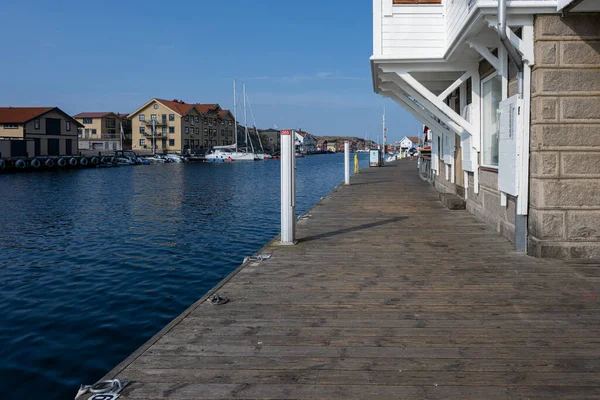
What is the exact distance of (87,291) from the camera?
9.36 meters

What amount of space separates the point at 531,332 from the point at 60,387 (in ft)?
15.0

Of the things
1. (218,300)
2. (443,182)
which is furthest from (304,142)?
(218,300)

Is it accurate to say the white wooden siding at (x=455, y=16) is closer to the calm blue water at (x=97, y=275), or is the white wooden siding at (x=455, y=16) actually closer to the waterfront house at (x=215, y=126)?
the calm blue water at (x=97, y=275)

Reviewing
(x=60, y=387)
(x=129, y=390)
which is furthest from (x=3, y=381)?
(x=129, y=390)

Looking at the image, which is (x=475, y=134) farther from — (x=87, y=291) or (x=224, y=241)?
(x=87, y=291)

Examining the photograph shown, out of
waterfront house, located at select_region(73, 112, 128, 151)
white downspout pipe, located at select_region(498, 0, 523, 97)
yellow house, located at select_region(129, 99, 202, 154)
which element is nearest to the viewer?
white downspout pipe, located at select_region(498, 0, 523, 97)

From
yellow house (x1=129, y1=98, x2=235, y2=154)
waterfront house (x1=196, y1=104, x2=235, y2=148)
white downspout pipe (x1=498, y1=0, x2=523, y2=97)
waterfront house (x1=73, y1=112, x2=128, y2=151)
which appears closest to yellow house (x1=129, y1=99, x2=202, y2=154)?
yellow house (x1=129, y1=98, x2=235, y2=154)

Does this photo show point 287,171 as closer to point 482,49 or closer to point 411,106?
point 482,49

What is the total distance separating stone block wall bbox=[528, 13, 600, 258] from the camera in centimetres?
682

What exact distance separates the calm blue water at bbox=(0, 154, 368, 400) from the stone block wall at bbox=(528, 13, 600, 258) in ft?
18.5

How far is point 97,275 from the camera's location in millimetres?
10555

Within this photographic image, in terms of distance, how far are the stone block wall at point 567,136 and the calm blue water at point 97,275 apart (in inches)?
222

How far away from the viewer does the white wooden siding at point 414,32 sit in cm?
1063

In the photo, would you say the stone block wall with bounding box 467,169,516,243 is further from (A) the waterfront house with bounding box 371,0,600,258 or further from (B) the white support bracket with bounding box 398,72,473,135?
(B) the white support bracket with bounding box 398,72,473,135
